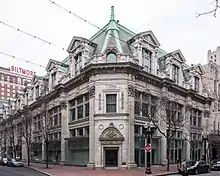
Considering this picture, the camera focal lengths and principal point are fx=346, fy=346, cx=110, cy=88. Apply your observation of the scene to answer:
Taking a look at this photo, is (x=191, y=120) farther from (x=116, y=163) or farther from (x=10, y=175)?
(x=10, y=175)

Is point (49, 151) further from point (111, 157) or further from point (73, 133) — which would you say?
point (111, 157)

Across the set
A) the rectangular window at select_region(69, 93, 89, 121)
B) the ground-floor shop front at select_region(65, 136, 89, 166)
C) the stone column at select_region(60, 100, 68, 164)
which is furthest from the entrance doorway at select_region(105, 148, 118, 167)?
the stone column at select_region(60, 100, 68, 164)

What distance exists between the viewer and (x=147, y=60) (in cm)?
4559

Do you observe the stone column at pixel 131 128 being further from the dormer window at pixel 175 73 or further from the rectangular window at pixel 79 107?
the dormer window at pixel 175 73

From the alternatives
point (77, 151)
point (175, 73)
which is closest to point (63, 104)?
point (77, 151)

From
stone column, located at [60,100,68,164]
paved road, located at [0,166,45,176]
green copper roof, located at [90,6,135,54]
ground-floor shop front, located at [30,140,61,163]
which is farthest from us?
ground-floor shop front, located at [30,140,61,163]

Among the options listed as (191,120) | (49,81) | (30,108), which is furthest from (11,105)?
(191,120)

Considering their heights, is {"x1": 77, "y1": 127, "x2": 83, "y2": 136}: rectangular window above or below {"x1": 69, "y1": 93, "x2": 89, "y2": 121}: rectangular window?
below

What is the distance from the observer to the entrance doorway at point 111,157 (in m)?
40.0

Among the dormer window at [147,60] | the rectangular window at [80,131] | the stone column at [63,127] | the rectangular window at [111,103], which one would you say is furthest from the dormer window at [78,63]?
the dormer window at [147,60]

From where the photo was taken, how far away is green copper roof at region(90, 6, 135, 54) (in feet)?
140

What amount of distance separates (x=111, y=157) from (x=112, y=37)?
1482 centimetres

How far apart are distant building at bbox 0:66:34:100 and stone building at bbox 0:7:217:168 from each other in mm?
67277

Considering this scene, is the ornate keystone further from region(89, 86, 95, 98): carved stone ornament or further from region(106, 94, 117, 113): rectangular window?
region(106, 94, 117, 113): rectangular window
